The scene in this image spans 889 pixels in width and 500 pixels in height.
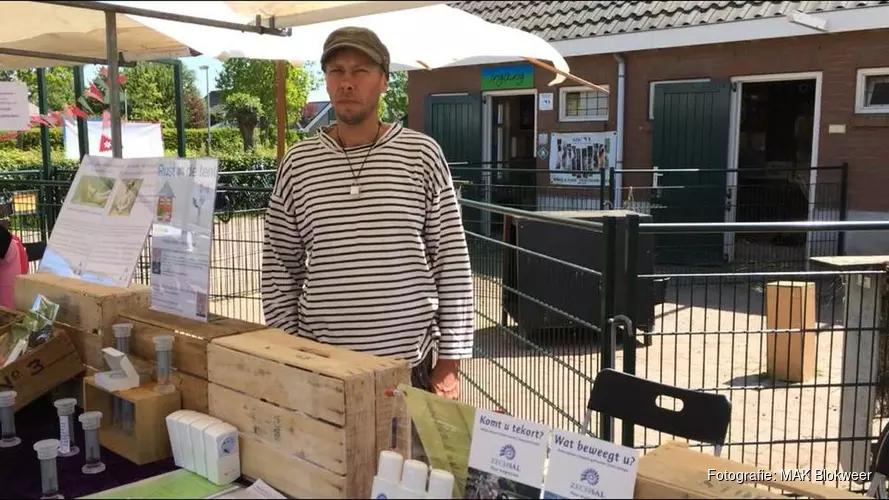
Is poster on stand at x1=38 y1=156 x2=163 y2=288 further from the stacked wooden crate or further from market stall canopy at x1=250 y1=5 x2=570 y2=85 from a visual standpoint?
market stall canopy at x1=250 y1=5 x2=570 y2=85

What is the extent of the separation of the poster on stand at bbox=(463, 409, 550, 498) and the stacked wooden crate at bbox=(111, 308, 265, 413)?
84 centimetres

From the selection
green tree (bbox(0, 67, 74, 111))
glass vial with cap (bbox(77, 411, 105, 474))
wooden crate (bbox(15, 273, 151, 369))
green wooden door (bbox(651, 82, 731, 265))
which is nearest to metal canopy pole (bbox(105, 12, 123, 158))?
wooden crate (bbox(15, 273, 151, 369))

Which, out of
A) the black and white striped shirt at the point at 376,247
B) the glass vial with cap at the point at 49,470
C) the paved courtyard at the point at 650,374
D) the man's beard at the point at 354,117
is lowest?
the paved courtyard at the point at 650,374

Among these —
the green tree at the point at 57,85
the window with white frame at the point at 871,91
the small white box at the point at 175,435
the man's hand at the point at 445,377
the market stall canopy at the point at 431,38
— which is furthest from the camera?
the green tree at the point at 57,85

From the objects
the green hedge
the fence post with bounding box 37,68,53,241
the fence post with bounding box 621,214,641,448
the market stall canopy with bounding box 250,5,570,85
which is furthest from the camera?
the green hedge

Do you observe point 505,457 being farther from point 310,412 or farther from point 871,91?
point 871,91

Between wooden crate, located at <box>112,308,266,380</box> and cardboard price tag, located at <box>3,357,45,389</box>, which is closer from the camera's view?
wooden crate, located at <box>112,308,266,380</box>

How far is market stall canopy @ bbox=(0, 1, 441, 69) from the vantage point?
2021mm

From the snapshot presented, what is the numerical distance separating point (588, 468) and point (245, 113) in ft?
113

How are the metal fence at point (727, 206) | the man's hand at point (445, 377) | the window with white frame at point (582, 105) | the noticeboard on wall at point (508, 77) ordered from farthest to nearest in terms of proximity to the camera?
1. the noticeboard on wall at point (508, 77)
2. the window with white frame at point (582, 105)
3. the metal fence at point (727, 206)
4. the man's hand at point (445, 377)

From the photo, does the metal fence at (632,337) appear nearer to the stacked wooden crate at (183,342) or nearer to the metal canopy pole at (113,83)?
the stacked wooden crate at (183,342)

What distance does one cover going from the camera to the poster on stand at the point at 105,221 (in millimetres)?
2473

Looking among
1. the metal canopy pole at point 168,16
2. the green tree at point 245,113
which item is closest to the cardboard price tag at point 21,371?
the metal canopy pole at point 168,16

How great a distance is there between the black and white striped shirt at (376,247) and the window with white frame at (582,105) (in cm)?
1001
